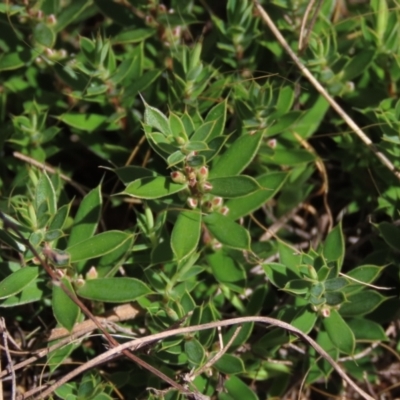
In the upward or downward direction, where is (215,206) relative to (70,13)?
downward

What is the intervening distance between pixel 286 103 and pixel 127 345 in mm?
956

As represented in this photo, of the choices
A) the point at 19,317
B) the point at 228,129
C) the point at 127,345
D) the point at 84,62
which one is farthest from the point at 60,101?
the point at 127,345

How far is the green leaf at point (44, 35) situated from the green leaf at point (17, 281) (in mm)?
803

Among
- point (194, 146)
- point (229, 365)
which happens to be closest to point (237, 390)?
point (229, 365)

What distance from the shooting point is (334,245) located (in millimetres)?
2082

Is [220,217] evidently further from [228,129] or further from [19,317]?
[19,317]

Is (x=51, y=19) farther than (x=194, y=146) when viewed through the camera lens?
Yes

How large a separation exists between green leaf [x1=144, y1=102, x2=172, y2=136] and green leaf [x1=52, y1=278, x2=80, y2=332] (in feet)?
1.75

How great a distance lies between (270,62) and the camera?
8.34 feet

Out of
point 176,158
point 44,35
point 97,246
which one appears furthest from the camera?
point 44,35

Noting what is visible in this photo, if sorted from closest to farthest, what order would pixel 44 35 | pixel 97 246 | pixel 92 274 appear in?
1. pixel 97 246
2. pixel 92 274
3. pixel 44 35

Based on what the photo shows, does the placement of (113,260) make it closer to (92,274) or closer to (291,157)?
(92,274)

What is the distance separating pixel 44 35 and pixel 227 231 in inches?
36.2

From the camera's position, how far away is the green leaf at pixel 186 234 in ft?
6.47
